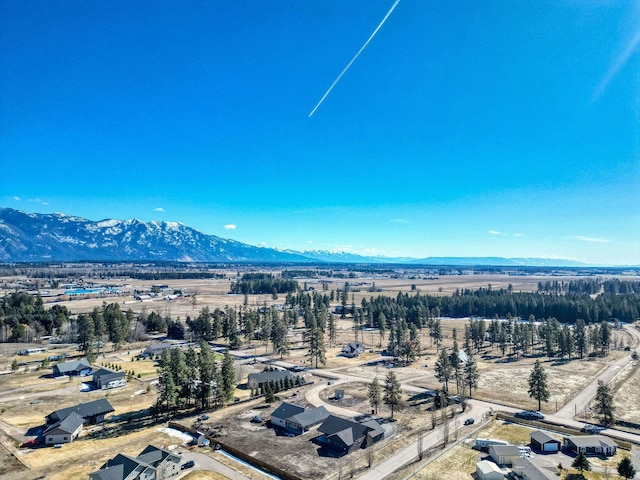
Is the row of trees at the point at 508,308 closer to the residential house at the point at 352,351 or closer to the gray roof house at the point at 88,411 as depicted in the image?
the residential house at the point at 352,351

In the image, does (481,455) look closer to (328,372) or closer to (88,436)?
(328,372)

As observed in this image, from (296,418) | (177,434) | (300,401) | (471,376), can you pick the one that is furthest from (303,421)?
(471,376)

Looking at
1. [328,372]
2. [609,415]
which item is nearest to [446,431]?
[609,415]

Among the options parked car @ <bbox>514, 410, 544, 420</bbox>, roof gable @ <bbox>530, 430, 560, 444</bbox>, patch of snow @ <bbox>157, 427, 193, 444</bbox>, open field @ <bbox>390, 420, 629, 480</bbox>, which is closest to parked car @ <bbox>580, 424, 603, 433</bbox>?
open field @ <bbox>390, 420, 629, 480</bbox>

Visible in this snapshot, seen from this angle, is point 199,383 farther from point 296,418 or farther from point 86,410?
point 296,418

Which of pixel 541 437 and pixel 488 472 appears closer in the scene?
pixel 488 472

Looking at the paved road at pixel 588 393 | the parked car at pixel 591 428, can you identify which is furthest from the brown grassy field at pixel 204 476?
the paved road at pixel 588 393
